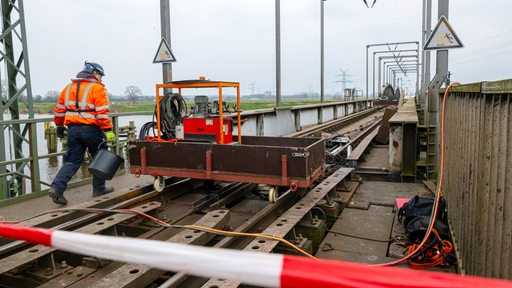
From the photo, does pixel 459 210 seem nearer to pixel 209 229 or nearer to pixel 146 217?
pixel 209 229

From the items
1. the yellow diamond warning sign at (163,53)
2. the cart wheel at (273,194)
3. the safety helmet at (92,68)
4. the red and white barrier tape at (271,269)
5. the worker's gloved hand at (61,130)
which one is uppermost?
the yellow diamond warning sign at (163,53)

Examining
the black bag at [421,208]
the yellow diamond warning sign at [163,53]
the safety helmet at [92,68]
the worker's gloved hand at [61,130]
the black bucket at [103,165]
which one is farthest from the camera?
the yellow diamond warning sign at [163,53]

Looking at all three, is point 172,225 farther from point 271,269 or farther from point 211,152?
point 271,269

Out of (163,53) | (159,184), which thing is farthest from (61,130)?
(163,53)

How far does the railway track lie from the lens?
3.46 metres

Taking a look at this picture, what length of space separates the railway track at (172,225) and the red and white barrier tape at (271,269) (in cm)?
176

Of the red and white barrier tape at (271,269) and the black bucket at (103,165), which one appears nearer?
the red and white barrier tape at (271,269)

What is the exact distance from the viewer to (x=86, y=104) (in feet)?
18.9

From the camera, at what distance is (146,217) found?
4879 millimetres

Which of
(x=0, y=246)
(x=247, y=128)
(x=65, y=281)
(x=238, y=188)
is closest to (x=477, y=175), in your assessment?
(x=65, y=281)

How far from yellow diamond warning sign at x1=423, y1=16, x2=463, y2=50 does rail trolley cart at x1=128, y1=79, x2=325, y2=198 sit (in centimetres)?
394

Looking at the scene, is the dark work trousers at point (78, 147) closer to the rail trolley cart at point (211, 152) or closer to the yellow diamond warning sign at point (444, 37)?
the rail trolley cart at point (211, 152)

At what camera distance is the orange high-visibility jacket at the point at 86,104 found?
5742mm

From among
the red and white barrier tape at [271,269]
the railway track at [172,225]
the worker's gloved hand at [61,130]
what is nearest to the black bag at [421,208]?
the railway track at [172,225]
